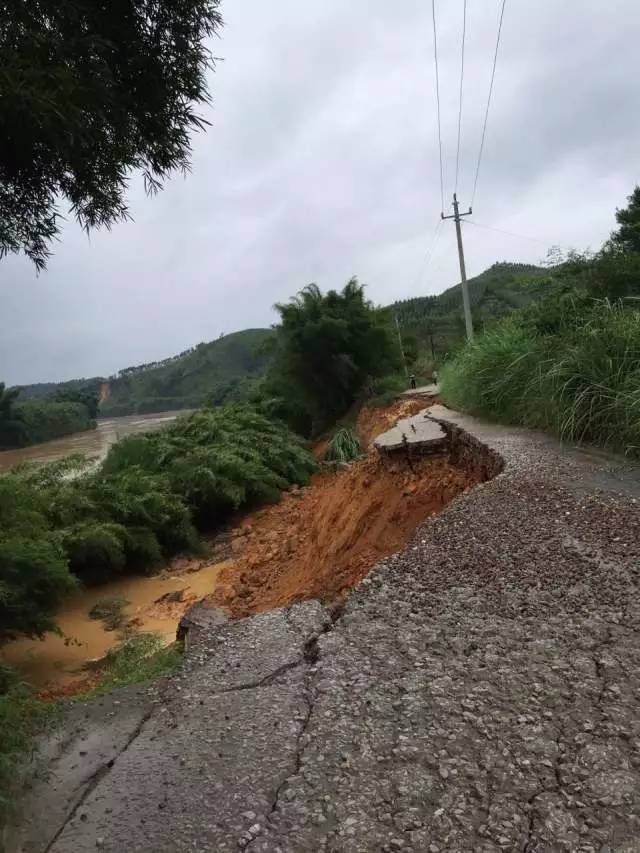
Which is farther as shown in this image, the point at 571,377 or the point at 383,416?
the point at 383,416

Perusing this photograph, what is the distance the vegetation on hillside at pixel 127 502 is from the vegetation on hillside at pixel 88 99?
9.89ft

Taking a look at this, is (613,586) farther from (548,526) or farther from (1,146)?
(1,146)

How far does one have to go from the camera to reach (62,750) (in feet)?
7.06

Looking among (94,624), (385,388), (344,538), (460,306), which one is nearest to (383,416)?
(385,388)

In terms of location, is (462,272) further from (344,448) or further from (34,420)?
(34,420)

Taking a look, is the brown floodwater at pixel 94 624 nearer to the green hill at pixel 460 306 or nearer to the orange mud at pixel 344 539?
the orange mud at pixel 344 539

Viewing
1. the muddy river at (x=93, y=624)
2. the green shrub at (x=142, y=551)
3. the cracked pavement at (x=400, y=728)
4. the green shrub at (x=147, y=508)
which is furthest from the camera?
the green shrub at (x=147, y=508)

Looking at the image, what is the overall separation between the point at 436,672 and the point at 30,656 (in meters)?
4.39

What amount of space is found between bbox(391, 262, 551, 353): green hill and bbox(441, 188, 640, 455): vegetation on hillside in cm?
279

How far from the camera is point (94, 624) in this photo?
21.3 feet

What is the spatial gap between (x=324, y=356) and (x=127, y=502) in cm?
1118

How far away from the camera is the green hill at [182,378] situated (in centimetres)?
5222

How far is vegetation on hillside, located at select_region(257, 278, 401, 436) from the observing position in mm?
18359

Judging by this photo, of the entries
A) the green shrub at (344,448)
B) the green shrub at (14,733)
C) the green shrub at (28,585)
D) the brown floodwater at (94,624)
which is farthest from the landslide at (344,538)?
the green shrub at (344,448)
